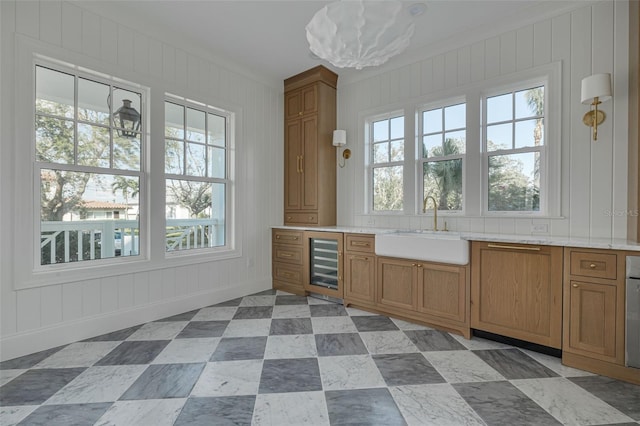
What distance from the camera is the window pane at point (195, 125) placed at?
11.3ft

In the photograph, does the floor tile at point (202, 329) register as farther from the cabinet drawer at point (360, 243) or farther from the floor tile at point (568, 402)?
the floor tile at point (568, 402)

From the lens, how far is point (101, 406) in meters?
1.68

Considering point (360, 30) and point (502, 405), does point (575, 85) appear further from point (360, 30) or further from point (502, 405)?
point (502, 405)

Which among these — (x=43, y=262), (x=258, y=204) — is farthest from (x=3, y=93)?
(x=258, y=204)

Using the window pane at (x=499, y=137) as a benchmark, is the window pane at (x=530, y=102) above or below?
above

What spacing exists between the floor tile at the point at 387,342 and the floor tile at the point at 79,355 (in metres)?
2.11

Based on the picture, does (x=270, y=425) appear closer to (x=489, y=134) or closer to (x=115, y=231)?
(x=115, y=231)

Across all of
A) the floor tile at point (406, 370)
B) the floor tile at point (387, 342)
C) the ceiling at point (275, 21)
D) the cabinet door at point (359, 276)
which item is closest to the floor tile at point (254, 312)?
the cabinet door at point (359, 276)

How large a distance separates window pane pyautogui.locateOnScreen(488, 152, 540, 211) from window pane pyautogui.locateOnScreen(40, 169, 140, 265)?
3654 mm

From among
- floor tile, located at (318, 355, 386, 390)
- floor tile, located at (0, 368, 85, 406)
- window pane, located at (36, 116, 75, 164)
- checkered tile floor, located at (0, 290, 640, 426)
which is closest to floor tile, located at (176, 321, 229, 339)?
checkered tile floor, located at (0, 290, 640, 426)

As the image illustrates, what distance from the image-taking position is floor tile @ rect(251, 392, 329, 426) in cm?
156

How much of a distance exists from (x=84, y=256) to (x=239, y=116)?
7.54 ft

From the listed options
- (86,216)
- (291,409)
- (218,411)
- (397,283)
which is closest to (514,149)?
(397,283)

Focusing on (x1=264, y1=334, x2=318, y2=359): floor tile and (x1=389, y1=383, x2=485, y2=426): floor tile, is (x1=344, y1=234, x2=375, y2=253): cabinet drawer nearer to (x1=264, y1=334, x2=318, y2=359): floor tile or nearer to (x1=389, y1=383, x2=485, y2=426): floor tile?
(x1=264, y1=334, x2=318, y2=359): floor tile
